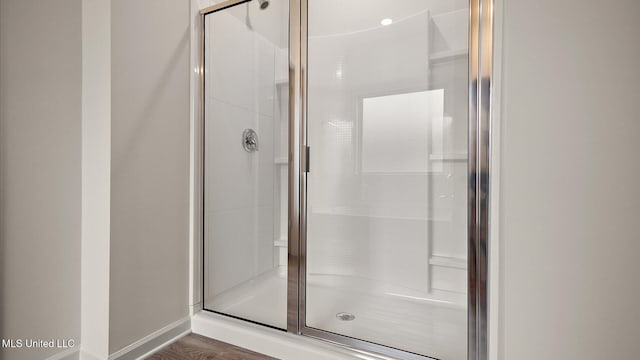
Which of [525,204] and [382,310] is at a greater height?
[525,204]

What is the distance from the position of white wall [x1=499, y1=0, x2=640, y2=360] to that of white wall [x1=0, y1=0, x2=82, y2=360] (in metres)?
1.82

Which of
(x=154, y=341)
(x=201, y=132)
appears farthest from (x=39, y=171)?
(x=154, y=341)

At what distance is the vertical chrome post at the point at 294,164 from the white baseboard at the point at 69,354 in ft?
3.25

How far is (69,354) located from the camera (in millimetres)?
1427

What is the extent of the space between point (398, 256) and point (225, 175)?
3.86 ft

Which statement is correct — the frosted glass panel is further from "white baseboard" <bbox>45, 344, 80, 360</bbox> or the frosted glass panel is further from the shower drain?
"white baseboard" <bbox>45, 344, 80, 360</bbox>

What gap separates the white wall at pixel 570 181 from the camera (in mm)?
945

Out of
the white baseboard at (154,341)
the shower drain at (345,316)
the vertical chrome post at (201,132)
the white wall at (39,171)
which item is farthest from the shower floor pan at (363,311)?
the white wall at (39,171)

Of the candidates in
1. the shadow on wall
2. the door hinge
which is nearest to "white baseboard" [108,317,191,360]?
the shadow on wall

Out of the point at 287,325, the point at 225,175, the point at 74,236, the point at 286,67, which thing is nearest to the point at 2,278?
the point at 74,236

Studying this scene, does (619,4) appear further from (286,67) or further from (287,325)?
(287,325)

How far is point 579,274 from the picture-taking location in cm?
99

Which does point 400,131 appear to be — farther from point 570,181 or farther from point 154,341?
point 154,341

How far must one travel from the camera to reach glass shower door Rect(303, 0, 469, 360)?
1.64 meters
